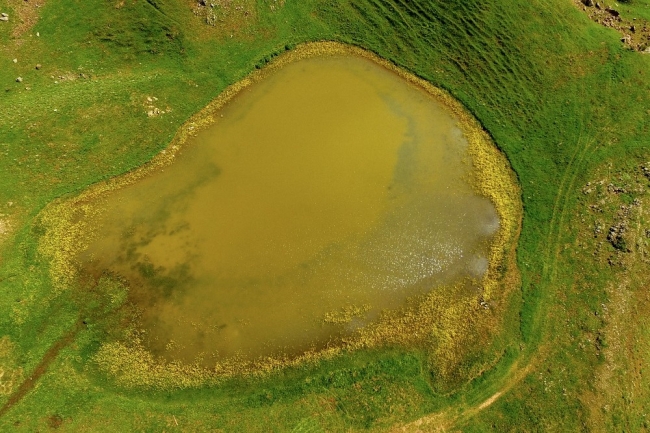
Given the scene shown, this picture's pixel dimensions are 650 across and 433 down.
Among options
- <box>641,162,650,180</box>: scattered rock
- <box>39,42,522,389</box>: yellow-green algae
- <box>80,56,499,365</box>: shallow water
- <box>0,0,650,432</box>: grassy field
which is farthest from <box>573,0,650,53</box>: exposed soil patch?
<box>80,56,499,365</box>: shallow water

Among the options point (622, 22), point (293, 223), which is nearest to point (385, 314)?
point (293, 223)

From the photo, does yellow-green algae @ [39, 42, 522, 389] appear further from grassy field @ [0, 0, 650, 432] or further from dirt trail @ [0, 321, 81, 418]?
dirt trail @ [0, 321, 81, 418]

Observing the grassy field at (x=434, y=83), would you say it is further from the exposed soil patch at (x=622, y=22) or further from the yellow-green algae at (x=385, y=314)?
the exposed soil patch at (x=622, y=22)

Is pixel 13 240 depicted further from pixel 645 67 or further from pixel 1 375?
pixel 645 67

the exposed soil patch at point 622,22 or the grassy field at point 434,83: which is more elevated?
the exposed soil patch at point 622,22

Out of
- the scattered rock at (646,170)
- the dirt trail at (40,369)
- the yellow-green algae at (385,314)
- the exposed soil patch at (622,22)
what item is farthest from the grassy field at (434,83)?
the exposed soil patch at (622,22)
